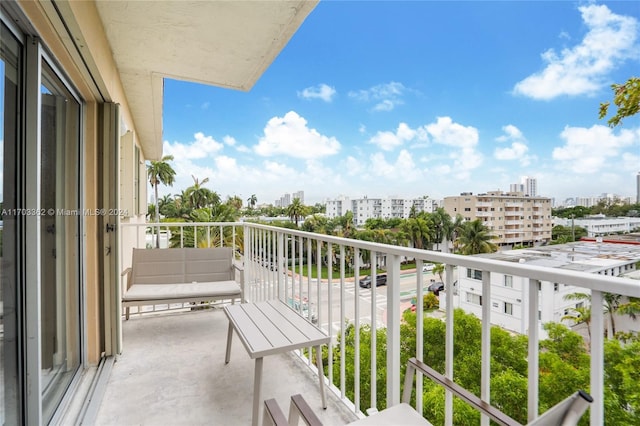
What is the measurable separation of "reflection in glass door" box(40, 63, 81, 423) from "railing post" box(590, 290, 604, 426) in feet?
6.82

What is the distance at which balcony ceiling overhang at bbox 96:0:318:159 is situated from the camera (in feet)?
6.44

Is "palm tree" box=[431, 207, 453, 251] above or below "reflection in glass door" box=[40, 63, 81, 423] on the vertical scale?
below

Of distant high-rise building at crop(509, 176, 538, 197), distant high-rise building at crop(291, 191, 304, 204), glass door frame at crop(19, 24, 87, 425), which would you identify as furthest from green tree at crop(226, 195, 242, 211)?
glass door frame at crop(19, 24, 87, 425)

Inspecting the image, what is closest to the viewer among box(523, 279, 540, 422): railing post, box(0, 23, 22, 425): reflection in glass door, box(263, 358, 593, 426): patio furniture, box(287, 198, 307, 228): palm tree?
box(263, 358, 593, 426): patio furniture

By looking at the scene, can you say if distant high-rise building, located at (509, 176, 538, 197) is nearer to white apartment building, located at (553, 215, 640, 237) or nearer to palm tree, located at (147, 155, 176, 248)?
white apartment building, located at (553, 215, 640, 237)

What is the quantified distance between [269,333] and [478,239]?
26767mm

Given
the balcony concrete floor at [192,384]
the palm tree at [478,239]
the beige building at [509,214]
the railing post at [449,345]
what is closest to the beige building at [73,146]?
the balcony concrete floor at [192,384]

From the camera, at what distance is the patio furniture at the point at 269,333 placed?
165 cm

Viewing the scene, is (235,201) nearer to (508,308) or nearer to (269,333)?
(269,333)

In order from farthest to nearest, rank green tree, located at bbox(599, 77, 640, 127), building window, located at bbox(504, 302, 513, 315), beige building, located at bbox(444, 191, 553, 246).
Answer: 1. beige building, located at bbox(444, 191, 553, 246)
2. green tree, located at bbox(599, 77, 640, 127)
3. building window, located at bbox(504, 302, 513, 315)

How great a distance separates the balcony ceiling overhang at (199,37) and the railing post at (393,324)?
61.0 inches

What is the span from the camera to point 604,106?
628cm

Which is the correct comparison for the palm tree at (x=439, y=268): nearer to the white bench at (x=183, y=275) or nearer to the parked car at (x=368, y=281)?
the parked car at (x=368, y=281)

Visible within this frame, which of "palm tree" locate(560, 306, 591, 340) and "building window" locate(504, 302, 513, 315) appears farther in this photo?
"building window" locate(504, 302, 513, 315)
